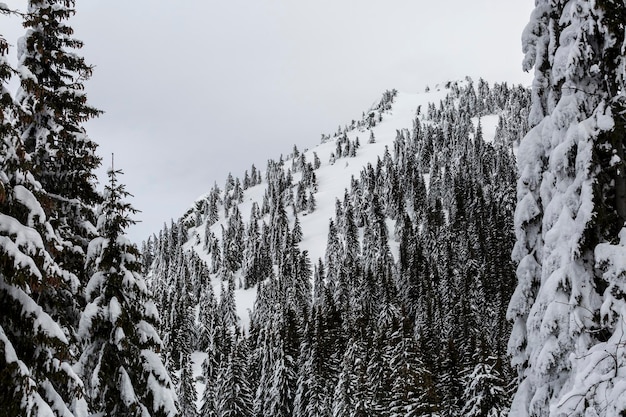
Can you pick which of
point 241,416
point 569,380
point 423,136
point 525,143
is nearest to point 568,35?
point 525,143

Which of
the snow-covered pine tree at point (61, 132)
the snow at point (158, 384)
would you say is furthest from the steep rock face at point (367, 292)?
the snow-covered pine tree at point (61, 132)

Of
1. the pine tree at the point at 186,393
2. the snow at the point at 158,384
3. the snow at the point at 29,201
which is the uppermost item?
the pine tree at the point at 186,393

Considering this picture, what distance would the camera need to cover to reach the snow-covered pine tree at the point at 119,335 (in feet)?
40.2

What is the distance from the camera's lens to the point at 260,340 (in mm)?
68938

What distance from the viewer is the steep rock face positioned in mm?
38344

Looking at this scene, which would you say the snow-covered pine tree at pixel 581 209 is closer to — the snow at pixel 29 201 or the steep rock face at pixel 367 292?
the snow at pixel 29 201

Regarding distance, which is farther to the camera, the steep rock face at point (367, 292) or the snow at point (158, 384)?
the steep rock face at point (367, 292)

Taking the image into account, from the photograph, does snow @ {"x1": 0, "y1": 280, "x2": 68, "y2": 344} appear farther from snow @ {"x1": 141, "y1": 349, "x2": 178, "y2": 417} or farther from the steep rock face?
the steep rock face

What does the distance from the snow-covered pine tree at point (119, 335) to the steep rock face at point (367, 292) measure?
66.3 feet

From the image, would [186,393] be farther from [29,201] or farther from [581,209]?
[581,209]

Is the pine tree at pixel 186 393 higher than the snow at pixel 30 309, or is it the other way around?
the pine tree at pixel 186 393

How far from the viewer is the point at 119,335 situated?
12227 millimetres

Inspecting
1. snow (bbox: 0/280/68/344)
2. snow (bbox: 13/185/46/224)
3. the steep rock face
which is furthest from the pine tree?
snow (bbox: 13/185/46/224)

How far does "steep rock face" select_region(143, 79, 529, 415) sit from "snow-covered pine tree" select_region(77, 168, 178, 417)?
66.3 ft
